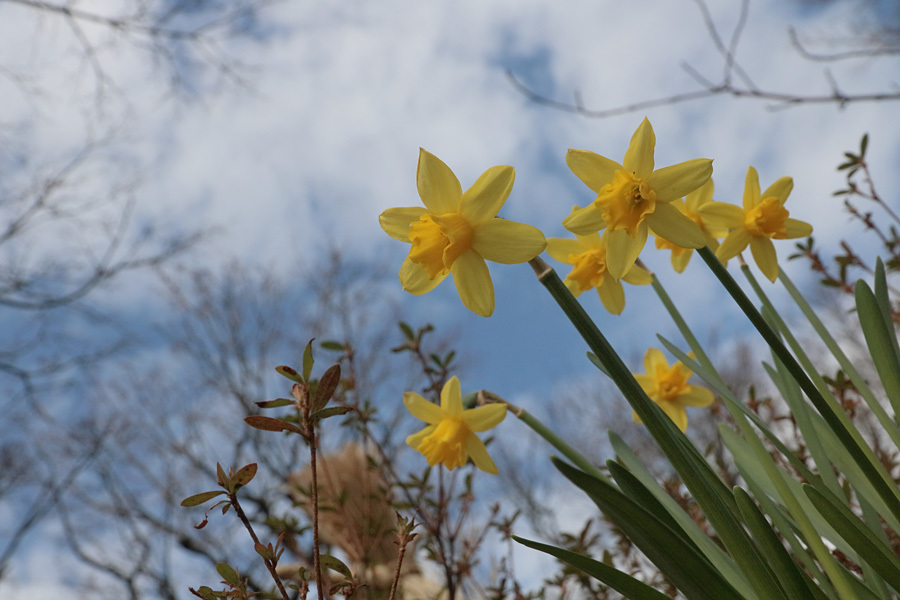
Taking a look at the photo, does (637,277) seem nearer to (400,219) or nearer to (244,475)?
(400,219)

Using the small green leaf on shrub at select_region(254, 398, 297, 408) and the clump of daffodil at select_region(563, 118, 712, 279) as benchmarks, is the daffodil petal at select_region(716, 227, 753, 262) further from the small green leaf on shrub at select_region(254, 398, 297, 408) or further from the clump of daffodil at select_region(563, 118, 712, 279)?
the small green leaf on shrub at select_region(254, 398, 297, 408)

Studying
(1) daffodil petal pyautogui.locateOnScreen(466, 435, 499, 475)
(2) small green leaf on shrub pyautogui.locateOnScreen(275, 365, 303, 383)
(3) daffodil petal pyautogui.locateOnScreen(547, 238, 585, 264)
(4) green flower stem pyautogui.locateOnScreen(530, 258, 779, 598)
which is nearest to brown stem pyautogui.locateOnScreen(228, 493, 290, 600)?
(2) small green leaf on shrub pyautogui.locateOnScreen(275, 365, 303, 383)

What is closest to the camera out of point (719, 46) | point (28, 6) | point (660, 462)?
point (719, 46)

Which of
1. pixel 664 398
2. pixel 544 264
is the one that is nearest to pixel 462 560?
pixel 664 398

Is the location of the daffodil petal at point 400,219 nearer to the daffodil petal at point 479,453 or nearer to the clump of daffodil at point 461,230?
the clump of daffodil at point 461,230

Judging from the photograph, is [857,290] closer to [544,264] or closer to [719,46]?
[544,264]

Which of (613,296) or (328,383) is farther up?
(613,296)

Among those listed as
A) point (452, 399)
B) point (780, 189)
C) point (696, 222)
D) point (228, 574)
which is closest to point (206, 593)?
point (228, 574)

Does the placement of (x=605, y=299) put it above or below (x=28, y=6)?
below
